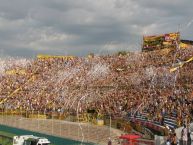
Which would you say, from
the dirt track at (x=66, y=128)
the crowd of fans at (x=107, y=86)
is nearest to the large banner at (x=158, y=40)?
the crowd of fans at (x=107, y=86)

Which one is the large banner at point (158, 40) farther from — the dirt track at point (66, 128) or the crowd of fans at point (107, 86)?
the dirt track at point (66, 128)

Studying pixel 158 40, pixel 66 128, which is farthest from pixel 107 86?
pixel 158 40

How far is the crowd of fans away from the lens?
40.4m

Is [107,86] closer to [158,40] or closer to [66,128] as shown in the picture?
[66,128]

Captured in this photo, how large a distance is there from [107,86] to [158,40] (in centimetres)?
3813

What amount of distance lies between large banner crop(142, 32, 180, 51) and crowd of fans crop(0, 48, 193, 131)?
1771cm

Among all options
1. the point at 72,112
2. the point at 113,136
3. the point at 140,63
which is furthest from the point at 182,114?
the point at 140,63

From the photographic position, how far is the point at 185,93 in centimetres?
3984

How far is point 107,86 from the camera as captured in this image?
2222 inches

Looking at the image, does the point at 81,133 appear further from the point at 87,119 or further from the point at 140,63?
the point at 140,63

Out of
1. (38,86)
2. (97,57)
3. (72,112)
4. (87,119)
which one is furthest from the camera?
(97,57)

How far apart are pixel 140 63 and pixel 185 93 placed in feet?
79.4

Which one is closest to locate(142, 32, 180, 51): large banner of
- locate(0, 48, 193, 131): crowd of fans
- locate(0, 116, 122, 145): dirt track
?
locate(0, 48, 193, 131): crowd of fans

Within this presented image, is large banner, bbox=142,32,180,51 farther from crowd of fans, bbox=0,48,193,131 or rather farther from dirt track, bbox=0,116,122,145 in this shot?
dirt track, bbox=0,116,122,145
